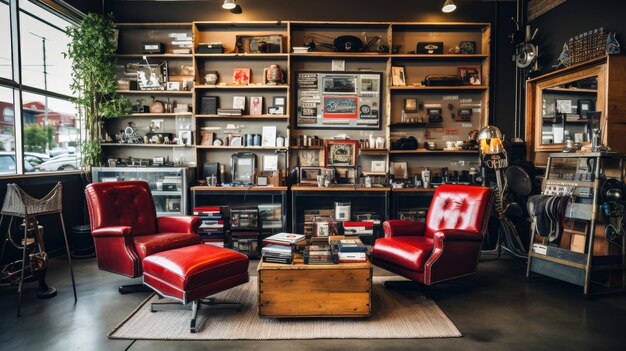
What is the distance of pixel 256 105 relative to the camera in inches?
218

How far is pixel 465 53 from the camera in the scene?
5375 millimetres

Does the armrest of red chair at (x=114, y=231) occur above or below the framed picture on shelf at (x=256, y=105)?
below

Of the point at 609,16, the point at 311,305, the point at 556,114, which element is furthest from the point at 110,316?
the point at 609,16

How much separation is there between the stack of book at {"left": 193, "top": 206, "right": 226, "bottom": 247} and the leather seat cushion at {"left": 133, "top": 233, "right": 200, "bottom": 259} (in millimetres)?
1314

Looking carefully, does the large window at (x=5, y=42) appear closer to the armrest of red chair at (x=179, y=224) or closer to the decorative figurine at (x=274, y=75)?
the armrest of red chair at (x=179, y=224)

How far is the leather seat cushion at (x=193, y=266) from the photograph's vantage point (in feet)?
8.41

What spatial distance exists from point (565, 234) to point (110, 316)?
433 centimetres

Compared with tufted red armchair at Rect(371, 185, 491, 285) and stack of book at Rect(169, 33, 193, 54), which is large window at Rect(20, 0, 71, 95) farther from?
tufted red armchair at Rect(371, 185, 491, 285)

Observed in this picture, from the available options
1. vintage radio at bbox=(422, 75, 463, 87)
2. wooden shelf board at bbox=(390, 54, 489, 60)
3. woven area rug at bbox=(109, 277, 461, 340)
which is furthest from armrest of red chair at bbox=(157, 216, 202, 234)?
vintage radio at bbox=(422, 75, 463, 87)

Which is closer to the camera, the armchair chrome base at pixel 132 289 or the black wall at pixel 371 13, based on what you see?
the armchair chrome base at pixel 132 289

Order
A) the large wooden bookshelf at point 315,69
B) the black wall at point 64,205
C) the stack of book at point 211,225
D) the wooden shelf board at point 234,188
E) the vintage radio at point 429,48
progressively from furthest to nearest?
the large wooden bookshelf at point 315,69 → the vintage radio at point 429,48 → the wooden shelf board at point 234,188 → the stack of book at point 211,225 → the black wall at point 64,205

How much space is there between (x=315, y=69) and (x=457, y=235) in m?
3.40

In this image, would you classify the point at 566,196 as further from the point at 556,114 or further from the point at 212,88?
the point at 212,88

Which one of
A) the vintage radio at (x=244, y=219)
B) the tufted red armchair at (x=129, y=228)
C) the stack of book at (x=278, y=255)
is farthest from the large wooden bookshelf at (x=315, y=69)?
the stack of book at (x=278, y=255)
